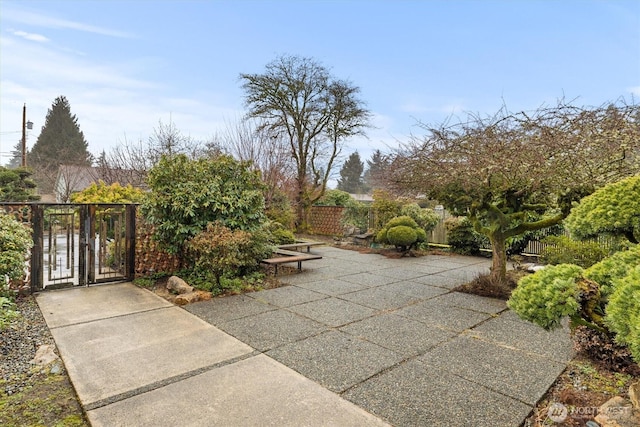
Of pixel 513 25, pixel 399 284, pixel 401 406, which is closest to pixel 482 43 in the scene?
pixel 513 25

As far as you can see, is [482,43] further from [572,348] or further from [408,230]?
[572,348]

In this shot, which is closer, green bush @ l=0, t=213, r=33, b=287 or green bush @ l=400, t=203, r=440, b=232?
green bush @ l=0, t=213, r=33, b=287

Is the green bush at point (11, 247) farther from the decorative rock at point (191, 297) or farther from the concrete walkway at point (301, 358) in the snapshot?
the decorative rock at point (191, 297)

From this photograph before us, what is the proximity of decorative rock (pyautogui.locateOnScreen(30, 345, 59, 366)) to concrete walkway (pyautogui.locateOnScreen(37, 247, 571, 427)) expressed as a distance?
0.09 metres

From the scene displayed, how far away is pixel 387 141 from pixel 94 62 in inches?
325

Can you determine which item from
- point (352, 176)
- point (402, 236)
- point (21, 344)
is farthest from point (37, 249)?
point (352, 176)

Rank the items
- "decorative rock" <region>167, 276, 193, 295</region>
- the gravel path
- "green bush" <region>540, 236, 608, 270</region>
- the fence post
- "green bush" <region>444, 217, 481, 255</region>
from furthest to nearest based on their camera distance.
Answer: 1. "green bush" <region>444, 217, 481, 255</region>
2. "green bush" <region>540, 236, 608, 270</region>
3. "decorative rock" <region>167, 276, 193, 295</region>
4. the fence post
5. the gravel path

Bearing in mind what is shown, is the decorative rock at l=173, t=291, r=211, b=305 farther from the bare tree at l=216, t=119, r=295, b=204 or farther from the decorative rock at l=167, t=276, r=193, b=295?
the bare tree at l=216, t=119, r=295, b=204

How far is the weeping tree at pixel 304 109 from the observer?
13.9 metres

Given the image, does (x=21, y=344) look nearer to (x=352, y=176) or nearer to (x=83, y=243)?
(x=83, y=243)

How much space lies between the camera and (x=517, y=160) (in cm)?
430

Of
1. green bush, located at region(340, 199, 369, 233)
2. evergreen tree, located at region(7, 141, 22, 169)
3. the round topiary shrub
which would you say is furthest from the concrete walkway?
evergreen tree, located at region(7, 141, 22, 169)

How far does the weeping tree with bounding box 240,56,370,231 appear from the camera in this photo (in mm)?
13898

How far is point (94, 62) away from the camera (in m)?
8.82
